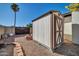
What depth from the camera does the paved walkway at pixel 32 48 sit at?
4.79 m

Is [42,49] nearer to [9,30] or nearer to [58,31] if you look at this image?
[58,31]

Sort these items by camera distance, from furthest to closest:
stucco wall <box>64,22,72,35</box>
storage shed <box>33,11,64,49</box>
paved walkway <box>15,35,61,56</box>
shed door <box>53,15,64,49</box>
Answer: stucco wall <box>64,22,72,35</box> → shed door <box>53,15,64,49</box> → storage shed <box>33,11,64,49</box> → paved walkway <box>15,35,61,56</box>

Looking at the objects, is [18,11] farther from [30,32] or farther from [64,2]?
[64,2]

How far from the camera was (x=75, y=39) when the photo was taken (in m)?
5.06

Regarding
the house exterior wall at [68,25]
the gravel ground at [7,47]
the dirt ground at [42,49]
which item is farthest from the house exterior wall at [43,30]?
the gravel ground at [7,47]

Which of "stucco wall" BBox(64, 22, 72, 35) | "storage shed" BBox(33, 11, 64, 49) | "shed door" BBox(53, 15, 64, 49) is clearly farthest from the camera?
"stucco wall" BBox(64, 22, 72, 35)

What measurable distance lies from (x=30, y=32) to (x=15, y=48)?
2.03 feet

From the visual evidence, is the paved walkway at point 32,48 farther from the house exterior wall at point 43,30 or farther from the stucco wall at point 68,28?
the stucco wall at point 68,28

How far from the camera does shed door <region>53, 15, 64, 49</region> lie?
198 inches

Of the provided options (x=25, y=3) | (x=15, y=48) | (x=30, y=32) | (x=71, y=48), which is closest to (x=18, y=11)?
(x=25, y=3)

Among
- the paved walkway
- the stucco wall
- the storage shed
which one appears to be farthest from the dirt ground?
the stucco wall

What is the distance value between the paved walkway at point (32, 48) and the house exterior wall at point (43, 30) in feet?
0.56

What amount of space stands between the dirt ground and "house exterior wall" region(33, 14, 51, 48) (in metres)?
0.17

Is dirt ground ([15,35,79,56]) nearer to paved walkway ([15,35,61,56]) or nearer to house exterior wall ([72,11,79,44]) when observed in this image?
paved walkway ([15,35,61,56])
